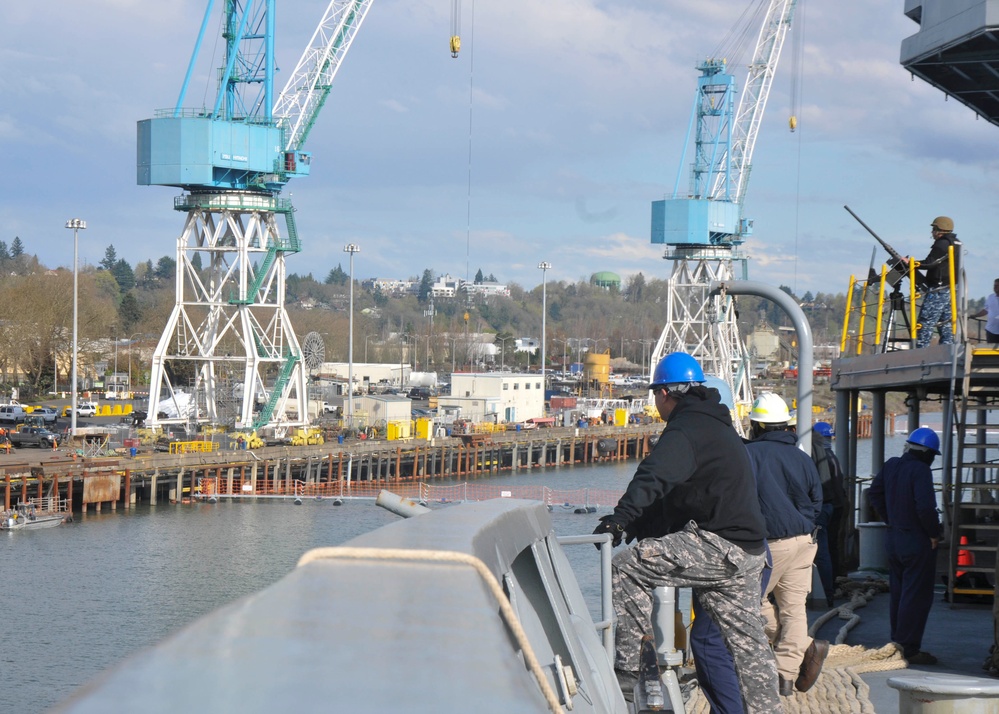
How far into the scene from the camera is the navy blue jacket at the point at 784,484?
638 cm

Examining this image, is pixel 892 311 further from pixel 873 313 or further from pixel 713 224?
pixel 713 224

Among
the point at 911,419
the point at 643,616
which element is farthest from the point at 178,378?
the point at 643,616

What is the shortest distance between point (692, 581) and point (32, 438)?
Answer: 5376cm

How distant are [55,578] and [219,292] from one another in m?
29.1

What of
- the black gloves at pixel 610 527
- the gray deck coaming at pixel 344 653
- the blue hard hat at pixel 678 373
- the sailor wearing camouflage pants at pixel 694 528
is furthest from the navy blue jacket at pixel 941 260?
the gray deck coaming at pixel 344 653

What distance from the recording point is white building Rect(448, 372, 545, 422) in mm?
77125

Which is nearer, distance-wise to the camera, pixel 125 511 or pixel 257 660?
pixel 257 660

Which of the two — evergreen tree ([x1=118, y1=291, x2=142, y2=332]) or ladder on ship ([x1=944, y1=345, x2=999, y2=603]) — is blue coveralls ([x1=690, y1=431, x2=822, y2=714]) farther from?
evergreen tree ([x1=118, y1=291, x2=142, y2=332])

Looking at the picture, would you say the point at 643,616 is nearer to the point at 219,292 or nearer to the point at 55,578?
the point at 55,578

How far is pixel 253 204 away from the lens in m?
54.9

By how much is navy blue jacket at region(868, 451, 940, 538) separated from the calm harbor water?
9179 millimetres

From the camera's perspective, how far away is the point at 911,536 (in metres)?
7.77

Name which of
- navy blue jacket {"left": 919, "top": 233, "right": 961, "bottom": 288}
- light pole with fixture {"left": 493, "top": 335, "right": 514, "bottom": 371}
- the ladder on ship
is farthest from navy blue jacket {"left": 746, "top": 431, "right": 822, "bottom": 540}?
light pole with fixture {"left": 493, "top": 335, "right": 514, "bottom": 371}

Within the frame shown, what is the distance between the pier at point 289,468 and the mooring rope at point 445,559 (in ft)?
105
